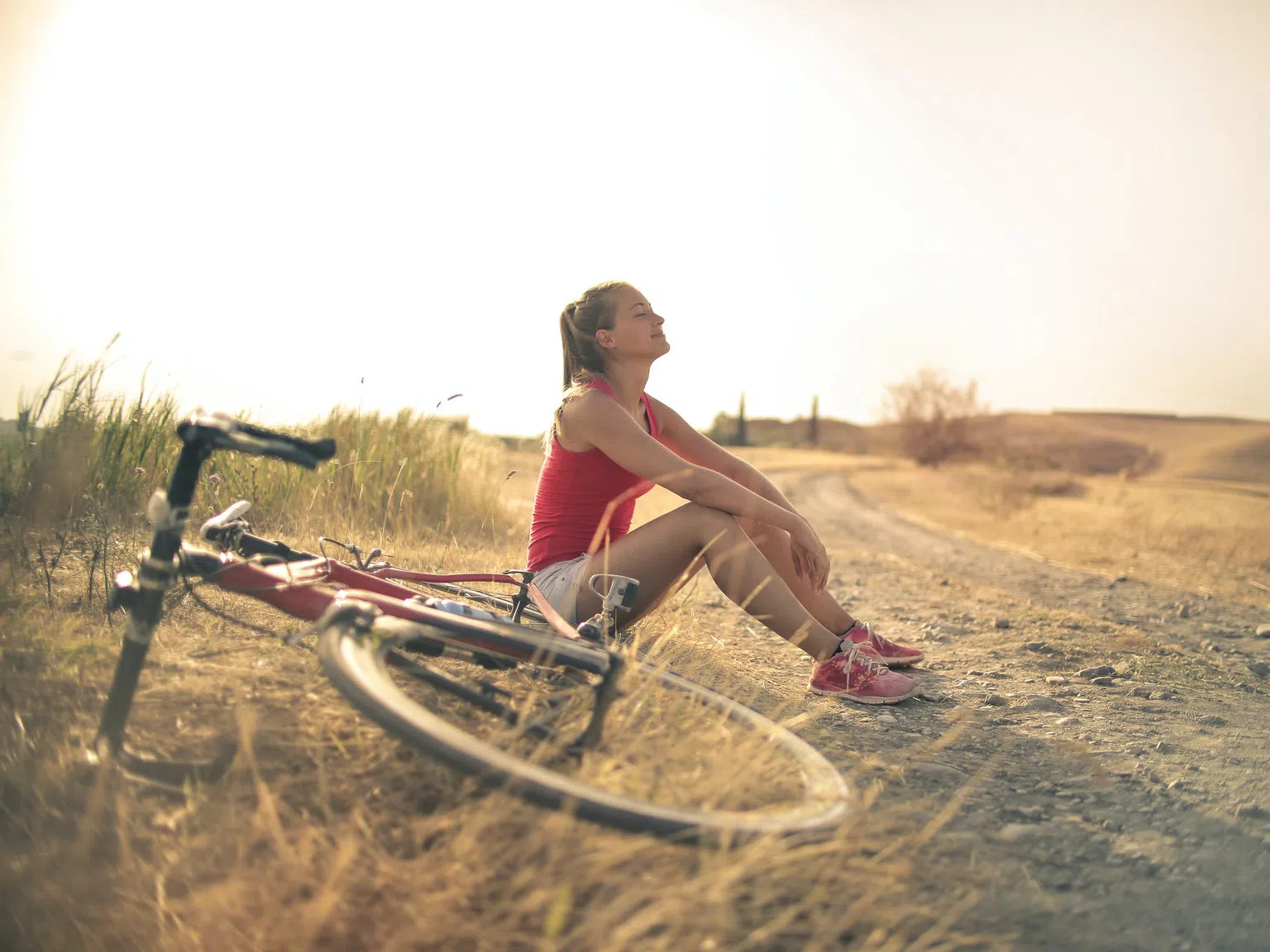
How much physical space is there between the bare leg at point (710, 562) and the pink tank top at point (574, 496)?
8.0 inches

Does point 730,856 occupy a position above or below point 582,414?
below

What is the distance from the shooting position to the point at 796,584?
11.2 ft

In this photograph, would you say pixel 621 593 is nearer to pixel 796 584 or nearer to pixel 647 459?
pixel 647 459

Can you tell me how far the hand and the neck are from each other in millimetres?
862

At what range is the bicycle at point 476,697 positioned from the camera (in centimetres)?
149

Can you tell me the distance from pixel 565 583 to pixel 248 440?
1.48 meters

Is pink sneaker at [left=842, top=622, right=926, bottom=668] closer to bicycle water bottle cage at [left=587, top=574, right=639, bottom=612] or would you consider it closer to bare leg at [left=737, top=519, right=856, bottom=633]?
bare leg at [left=737, top=519, right=856, bottom=633]

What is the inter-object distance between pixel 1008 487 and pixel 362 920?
17.5m

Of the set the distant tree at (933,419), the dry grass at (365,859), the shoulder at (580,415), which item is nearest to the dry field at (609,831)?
the dry grass at (365,859)

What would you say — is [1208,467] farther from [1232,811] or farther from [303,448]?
[303,448]

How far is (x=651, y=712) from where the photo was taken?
2.31m

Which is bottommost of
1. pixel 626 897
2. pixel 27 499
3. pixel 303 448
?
pixel 626 897

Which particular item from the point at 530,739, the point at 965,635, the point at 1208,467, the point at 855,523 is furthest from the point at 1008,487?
the point at 530,739

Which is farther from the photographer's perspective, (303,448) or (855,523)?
(855,523)
